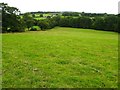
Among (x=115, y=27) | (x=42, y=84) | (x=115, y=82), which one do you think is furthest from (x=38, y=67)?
(x=115, y=27)

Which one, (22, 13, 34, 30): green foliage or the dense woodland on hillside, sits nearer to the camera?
the dense woodland on hillside

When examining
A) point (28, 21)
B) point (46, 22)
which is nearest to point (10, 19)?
point (28, 21)

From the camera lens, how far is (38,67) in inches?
443

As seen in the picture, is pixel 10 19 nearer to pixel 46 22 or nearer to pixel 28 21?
pixel 28 21

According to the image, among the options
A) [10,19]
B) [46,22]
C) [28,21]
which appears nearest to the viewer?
[10,19]

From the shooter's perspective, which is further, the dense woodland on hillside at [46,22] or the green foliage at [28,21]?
the green foliage at [28,21]

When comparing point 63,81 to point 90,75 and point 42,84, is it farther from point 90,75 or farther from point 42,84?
point 90,75

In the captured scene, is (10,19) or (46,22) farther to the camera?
(46,22)

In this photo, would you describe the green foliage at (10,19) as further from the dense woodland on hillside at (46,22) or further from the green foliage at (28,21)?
the green foliage at (28,21)

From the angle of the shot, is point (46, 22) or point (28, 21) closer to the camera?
point (28, 21)

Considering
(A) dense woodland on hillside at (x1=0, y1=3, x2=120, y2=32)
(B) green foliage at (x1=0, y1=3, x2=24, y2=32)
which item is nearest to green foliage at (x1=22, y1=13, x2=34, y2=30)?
(A) dense woodland on hillside at (x1=0, y1=3, x2=120, y2=32)

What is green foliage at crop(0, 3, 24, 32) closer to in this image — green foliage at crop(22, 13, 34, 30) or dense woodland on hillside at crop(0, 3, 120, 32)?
dense woodland on hillside at crop(0, 3, 120, 32)

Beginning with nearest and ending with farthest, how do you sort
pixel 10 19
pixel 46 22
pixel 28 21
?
pixel 10 19 → pixel 28 21 → pixel 46 22

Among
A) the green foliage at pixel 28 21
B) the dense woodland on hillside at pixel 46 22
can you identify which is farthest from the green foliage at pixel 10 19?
the green foliage at pixel 28 21
